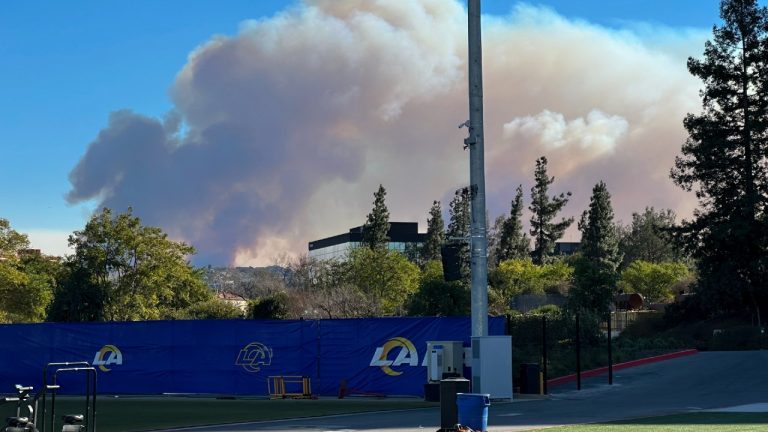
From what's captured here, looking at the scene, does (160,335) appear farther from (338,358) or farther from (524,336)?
(524,336)

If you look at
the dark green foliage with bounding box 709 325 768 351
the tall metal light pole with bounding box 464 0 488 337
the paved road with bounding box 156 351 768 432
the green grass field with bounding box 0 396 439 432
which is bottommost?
the green grass field with bounding box 0 396 439 432

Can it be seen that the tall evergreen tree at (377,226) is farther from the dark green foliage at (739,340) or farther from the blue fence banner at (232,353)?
the blue fence banner at (232,353)

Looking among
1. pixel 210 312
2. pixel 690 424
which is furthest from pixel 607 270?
pixel 690 424

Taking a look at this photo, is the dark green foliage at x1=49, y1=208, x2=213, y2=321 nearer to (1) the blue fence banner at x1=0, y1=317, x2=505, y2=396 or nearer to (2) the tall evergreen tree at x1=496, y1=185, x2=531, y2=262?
(1) the blue fence banner at x1=0, y1=317, x2=505, y2=396

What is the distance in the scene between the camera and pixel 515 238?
11881 cm

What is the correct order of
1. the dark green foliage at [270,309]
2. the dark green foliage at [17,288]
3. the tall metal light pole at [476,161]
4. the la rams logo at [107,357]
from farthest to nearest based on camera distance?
the dark green foliage at [17,288]
the dark green foliage at [270,309]
the la rams logo at [107,357]
the tall metal light pole at [476,161]

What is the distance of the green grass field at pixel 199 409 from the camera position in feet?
78.3

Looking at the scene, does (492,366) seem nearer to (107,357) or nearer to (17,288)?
(107,357)

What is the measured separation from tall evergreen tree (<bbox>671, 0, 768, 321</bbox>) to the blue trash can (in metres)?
47.9

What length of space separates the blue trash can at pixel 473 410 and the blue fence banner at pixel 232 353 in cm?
1225

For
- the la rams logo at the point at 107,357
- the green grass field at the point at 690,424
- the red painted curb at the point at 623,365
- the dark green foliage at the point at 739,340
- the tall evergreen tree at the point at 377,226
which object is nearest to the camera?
the green grass field at the point at 690,424

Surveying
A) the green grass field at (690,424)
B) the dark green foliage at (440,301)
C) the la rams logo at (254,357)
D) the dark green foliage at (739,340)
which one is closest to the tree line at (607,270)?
the dark green foliage at (440,301)

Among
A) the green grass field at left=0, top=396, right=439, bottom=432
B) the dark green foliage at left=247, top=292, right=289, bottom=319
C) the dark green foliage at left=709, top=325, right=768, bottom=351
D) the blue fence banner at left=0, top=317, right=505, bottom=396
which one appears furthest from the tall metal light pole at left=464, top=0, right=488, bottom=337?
the dark green foliage at left=247, top=292, right=289, bottom=319

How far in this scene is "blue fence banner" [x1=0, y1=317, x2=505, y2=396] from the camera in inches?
1196
